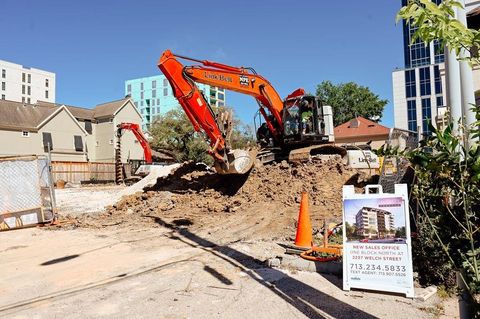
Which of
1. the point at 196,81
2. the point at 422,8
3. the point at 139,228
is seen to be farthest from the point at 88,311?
the point at 196,81

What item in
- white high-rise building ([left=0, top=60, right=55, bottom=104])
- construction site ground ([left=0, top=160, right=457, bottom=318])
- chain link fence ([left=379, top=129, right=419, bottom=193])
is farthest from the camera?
white high-rise building ([left=0, top=60, right=55, bottom=104])

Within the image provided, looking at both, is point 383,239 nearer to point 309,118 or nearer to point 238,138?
point 309,118

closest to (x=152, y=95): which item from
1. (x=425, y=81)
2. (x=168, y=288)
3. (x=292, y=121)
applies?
(x=425, y=81)

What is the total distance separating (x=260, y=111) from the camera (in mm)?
15734

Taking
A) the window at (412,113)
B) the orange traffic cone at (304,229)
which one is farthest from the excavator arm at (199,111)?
the window at (412,113)

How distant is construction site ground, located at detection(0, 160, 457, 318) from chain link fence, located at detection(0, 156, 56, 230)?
23.3 inches

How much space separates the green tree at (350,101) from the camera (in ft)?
187

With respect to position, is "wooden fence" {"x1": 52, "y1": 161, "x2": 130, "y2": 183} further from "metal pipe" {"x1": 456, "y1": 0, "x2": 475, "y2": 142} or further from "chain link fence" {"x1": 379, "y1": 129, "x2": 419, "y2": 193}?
"metal pipe" {"x1": 456, "y1": 0, "x2": 475, "y2": 142}

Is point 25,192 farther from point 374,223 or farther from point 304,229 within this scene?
point 374,223

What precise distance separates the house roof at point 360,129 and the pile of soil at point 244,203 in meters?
33.7

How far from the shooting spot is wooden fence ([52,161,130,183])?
32.5 meters

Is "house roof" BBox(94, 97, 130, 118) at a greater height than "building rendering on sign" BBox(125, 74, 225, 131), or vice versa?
"building rendering on sign" BBox(125, 74, 225, 131)

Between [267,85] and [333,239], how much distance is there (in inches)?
336

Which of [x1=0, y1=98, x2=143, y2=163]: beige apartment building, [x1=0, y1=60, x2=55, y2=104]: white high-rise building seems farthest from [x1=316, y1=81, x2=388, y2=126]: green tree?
[x1=0, y1=60, x2=55, y2=104]: white high-rise building
